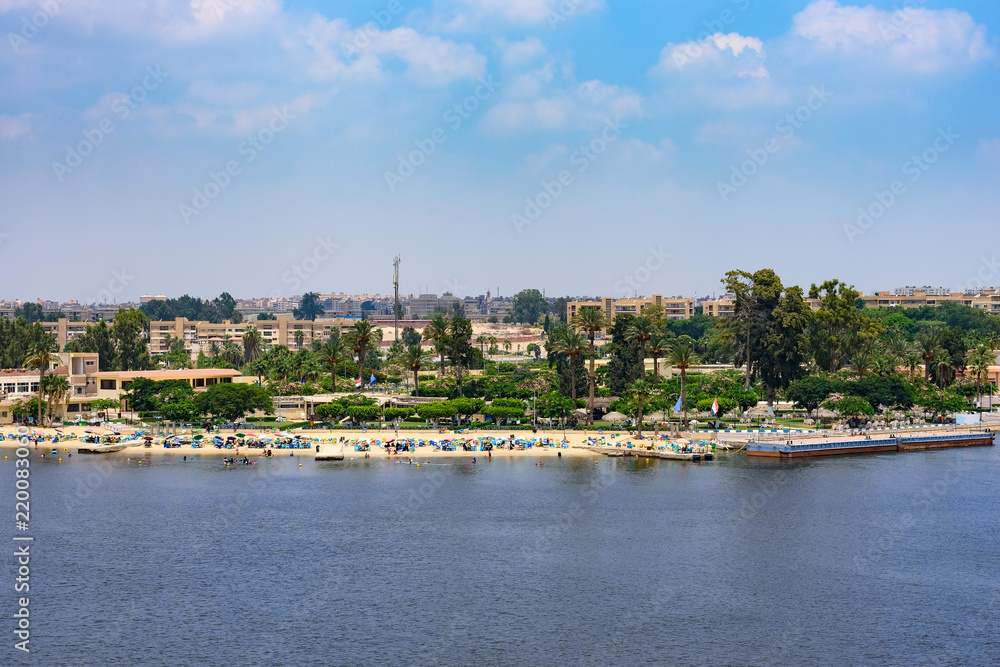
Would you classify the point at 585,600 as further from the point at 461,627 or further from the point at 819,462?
the point at 819,462

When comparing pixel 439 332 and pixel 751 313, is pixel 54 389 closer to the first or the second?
pixel 439 332

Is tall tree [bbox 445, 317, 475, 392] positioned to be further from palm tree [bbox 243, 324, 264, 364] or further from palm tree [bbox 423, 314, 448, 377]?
palm tree [bbox 243, 324, 264, 364]

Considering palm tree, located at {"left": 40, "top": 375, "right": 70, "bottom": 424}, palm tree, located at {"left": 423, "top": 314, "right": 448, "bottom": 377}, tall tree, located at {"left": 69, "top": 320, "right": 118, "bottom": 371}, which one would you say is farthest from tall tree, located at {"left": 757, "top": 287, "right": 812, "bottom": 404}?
tall tree, located at {"left": 69, "top": 320, "right": 118, "bottom": 371}

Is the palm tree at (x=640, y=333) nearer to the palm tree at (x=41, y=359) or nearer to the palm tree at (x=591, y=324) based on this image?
the palm tree at (x=591, y=324)

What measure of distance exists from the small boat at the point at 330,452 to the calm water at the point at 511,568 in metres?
9.20

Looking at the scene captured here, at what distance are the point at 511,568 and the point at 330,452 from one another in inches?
1729

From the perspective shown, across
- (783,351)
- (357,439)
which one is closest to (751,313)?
(783,351)

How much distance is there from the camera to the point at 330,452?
103 meters

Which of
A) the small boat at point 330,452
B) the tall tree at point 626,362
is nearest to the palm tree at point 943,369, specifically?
the tall tree at point 626,362

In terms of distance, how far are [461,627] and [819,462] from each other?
2257 inches

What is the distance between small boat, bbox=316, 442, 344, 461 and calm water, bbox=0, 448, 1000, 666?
920 centimetres

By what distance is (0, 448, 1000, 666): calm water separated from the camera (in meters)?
50.3

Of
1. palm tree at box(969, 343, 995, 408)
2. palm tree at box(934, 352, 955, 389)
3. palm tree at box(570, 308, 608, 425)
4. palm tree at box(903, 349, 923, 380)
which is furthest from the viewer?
palm tree at box(934, 352, 955, 389)

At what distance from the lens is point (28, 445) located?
107m
